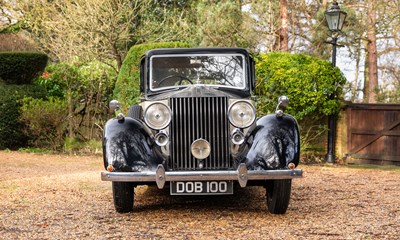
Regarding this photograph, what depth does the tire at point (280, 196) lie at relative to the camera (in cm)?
599

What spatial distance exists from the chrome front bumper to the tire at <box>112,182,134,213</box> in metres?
0.41

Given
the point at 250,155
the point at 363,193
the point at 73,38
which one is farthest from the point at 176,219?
the point at 73,38

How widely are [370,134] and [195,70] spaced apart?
8.76m

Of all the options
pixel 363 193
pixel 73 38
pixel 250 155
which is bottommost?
pixel 363 193

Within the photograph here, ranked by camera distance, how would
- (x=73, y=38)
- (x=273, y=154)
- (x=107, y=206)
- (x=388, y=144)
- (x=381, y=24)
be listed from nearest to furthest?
(x=273, y=154) < (x=107, y=206) < (x=388, y=144) < (x=73, y=38) < (x=381, y=24)

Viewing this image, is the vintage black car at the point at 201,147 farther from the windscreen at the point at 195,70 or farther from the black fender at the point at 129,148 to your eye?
the windscreen at the point at 195,70

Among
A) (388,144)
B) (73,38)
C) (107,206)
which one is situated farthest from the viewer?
(73,38)

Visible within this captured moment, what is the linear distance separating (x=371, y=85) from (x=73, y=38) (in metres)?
11.1

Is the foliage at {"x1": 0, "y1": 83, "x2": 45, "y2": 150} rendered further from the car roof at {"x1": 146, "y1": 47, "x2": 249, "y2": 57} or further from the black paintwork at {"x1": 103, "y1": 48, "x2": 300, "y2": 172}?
the black paintwork at {"x1": 103, "y1": 48, "x2": 300, "y2": 172}

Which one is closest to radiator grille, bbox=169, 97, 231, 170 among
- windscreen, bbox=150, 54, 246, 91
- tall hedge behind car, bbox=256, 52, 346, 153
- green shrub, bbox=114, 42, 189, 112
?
windscreen, bbox=150, 54, 246, 91

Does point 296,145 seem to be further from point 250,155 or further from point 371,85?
point 371,85

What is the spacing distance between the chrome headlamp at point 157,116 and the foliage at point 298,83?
7716 millimetres

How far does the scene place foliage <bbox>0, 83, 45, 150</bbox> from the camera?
1521cm

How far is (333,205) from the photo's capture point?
696 cm
